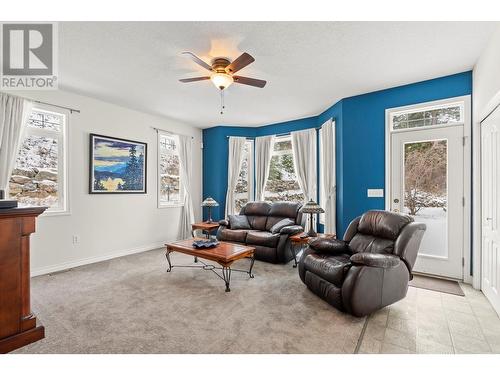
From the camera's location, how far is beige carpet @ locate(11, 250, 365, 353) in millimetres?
1873

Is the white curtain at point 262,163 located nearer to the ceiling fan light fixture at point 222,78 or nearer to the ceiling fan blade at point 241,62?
the ceiling fan light fixture at point 222,78

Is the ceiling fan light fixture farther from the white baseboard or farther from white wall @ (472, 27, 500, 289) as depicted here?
the white baseboard

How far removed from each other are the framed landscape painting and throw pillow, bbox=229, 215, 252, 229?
1.87 m

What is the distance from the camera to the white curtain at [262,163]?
5.63 metres

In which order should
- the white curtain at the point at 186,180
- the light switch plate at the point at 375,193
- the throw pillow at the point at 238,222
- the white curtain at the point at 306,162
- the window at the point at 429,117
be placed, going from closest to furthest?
the window at the point at 429,117
the light switch plate at the point at 375,193
the throw pillow at the point at 238,222
the white curtain at the point at 306,162
the white curtain at the point at 186,180

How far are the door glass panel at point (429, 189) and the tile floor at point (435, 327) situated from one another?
2.58ft

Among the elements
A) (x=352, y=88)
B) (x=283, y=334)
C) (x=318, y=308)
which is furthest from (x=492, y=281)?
(x=352, y=88)

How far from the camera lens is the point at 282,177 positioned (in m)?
5.56

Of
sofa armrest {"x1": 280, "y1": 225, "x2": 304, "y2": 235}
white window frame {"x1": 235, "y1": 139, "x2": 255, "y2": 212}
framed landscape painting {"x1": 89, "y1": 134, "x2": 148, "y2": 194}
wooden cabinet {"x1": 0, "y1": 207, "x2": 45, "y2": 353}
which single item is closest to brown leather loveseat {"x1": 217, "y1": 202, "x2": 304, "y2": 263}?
sofa armrest {"x1": 280, "y1": 225, "x2": 304, "y2": 235}

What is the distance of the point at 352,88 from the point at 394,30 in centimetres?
140

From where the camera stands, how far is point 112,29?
226cm

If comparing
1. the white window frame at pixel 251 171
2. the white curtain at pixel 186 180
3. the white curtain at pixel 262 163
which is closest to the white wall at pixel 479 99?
the white curtain at pixel 262 163

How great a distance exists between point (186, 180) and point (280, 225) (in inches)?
100
